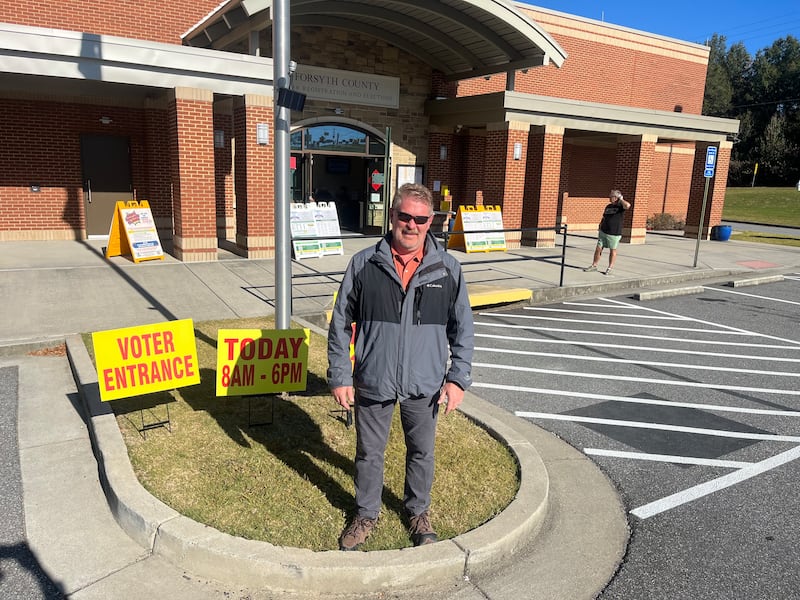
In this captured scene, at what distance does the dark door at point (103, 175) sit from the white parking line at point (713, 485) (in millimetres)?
14484

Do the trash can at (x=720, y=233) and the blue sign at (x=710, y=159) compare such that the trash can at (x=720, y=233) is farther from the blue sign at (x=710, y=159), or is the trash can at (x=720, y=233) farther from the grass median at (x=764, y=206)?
the grass median at (x=764, y=206)

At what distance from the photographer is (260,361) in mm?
5012

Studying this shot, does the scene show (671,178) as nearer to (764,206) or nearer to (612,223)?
(612,223)

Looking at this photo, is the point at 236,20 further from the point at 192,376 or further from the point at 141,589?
the point at 141,589

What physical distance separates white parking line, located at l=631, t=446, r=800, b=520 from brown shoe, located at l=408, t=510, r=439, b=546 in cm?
156

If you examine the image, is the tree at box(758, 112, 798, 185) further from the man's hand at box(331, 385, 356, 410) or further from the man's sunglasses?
the man's hand at box(331, 385, 356, 410)

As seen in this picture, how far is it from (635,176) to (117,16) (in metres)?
15.0

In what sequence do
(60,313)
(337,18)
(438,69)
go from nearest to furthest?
(60,313)
(337,18)
(438,69)

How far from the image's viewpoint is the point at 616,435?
218 inches

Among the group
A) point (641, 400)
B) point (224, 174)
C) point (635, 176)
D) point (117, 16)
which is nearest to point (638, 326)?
point (641, 400)

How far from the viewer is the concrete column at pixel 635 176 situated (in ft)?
61.8

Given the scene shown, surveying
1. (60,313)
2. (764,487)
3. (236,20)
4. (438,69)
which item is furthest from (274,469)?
(438,69)

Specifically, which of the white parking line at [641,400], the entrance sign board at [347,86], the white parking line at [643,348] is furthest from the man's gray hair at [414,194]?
the entrance sign board at [347,86]

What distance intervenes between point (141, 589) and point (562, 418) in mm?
4002
